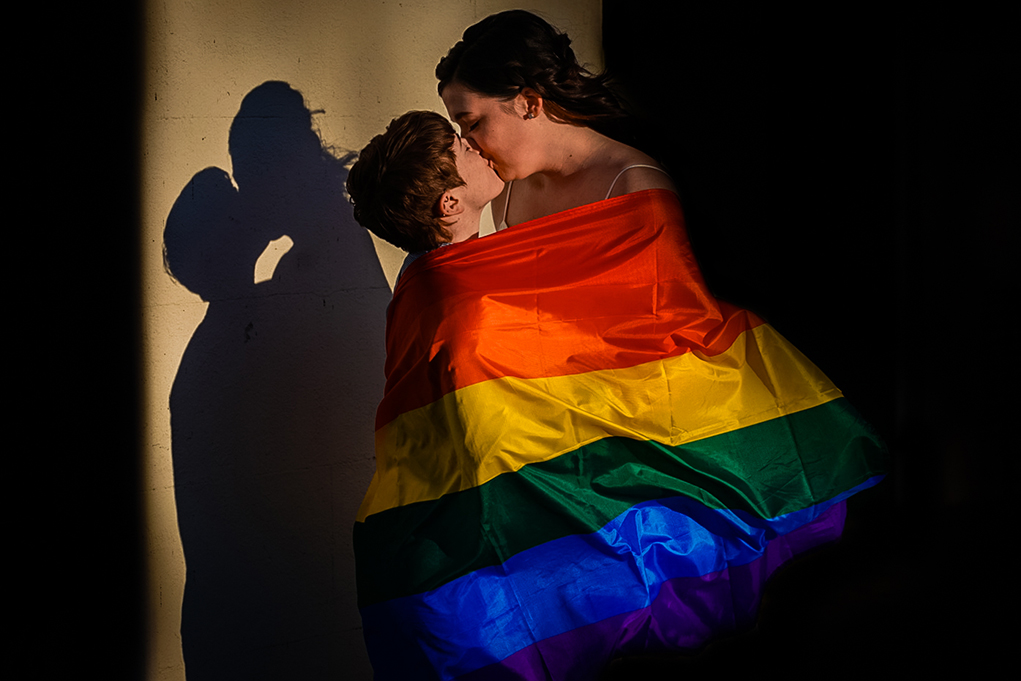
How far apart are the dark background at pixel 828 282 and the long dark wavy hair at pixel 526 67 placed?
160 mm

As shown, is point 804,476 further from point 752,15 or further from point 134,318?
point 134,318

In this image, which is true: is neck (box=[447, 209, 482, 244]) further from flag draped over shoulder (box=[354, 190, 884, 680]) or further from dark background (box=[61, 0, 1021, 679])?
dark background (box=[61, 0, 1021, 679])

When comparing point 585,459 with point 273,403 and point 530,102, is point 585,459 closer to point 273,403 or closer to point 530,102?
point 530,102

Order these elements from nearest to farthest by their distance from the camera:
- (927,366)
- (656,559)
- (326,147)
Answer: (656,559), (927,366), (326,147)

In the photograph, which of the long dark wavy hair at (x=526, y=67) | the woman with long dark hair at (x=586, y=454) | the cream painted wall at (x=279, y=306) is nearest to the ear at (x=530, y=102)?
the long dark wavy hair at (x=526, y=67)

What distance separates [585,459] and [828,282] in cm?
61

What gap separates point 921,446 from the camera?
50.0 inches

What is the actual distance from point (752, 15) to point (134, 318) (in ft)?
4.30

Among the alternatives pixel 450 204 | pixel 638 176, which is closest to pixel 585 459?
pixel 638 176

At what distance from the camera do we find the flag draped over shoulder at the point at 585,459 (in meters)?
1.00

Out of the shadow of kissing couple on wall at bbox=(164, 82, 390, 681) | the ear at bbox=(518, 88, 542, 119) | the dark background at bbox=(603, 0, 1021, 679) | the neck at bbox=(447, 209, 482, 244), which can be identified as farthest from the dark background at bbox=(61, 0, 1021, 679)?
the neck at bbox=(447, 209, 482, 244)

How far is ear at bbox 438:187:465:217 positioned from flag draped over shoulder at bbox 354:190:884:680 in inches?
8.1

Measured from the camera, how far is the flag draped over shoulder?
1.00 meters

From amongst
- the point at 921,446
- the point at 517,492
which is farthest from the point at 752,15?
the point at 517,492
